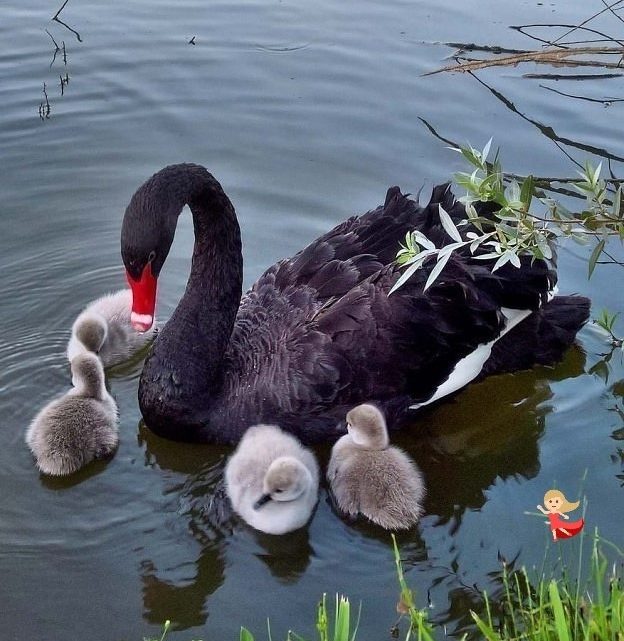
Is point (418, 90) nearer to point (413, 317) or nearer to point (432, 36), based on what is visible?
point (432, 36)

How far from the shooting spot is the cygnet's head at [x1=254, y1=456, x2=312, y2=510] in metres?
3.18

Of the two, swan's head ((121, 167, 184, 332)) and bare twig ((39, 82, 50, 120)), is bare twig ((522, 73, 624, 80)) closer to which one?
bare twig ((39, 82, 50, 120))

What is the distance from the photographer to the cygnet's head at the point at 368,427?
351 cm

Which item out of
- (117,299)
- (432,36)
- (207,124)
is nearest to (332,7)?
(432,36)

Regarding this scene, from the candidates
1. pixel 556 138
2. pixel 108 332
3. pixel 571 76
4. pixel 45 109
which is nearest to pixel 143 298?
pixel 108 332

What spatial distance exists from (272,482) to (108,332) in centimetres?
135

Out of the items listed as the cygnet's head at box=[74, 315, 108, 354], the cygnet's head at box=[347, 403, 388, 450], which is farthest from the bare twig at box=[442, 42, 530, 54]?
the cygnet's head at box=[347, 403, 388, 450]

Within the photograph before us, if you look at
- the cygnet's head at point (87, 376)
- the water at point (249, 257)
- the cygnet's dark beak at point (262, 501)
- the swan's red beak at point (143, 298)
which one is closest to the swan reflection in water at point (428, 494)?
the water at point (249, 257)

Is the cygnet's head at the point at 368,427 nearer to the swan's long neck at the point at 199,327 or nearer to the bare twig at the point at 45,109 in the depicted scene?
the swan's long neck at the point at 199,327

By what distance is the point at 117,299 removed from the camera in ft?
14.3

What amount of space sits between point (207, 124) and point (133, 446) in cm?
309

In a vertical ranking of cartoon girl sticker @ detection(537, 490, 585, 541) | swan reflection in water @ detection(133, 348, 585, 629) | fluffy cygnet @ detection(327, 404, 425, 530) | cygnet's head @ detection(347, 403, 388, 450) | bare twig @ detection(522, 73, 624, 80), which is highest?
bare twig @ detection(522, 73, 624, 80)

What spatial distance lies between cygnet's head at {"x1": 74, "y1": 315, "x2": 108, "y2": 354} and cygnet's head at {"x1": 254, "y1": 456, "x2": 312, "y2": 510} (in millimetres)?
1129

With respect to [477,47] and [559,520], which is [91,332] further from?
[477,47]
